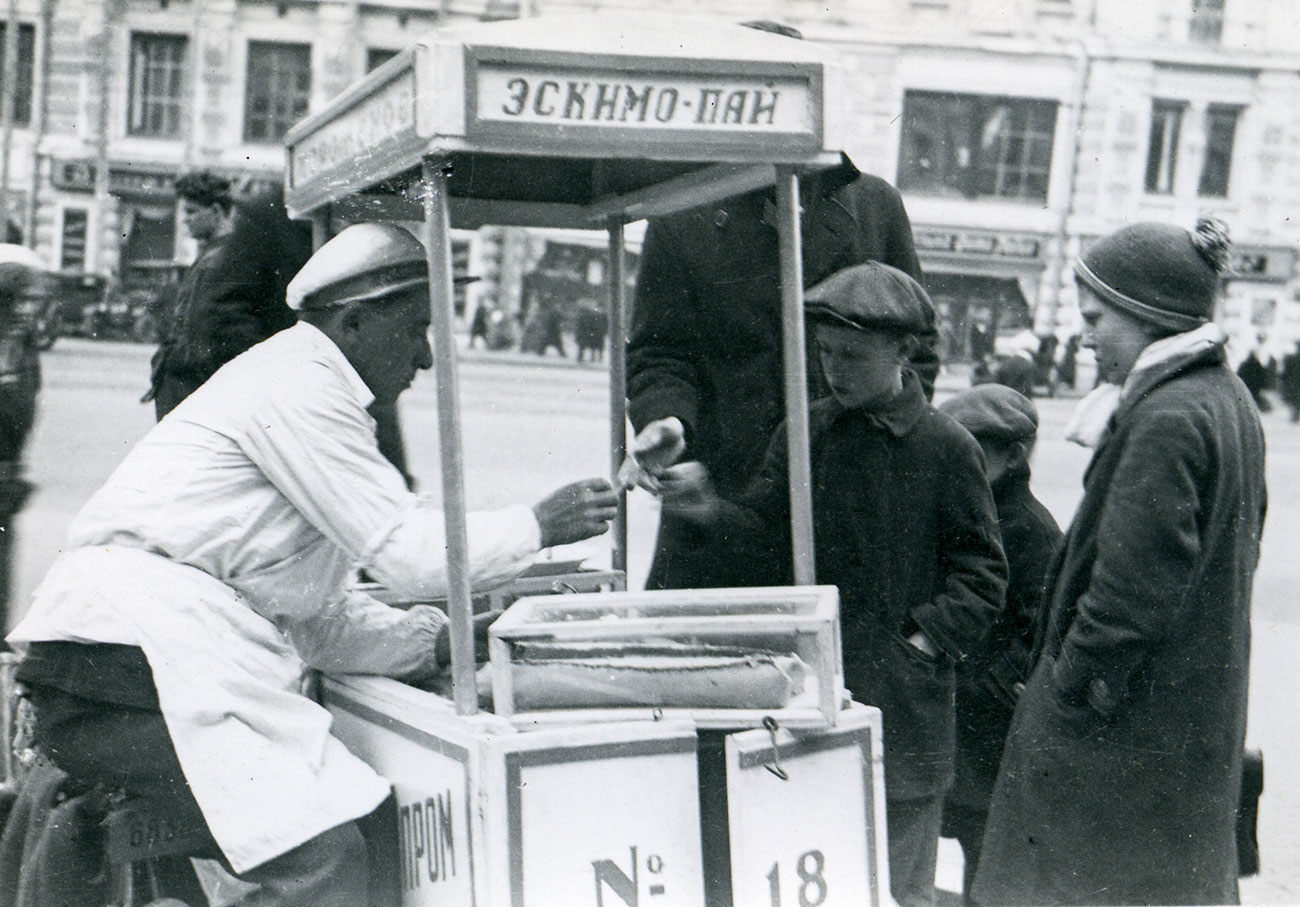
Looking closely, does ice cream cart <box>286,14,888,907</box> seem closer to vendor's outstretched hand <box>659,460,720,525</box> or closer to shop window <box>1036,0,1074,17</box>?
vendor's outstretched hand <box>659,460,720,525</box>

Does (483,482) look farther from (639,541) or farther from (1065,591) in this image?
(1065,591)

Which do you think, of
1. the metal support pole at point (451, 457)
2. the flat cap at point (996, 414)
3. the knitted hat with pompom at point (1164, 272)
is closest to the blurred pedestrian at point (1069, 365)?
the flat cap at point (996, 414)

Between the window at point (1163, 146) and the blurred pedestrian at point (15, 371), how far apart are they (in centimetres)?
1834

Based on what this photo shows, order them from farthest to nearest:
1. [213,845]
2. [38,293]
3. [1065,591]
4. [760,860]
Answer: [38,293]
[1065,591]
[213,845]
[760,860]

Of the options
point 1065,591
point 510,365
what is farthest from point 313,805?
point 510,365

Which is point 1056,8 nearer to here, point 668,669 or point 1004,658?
point 1004,658

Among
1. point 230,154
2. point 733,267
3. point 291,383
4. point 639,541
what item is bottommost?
point 639,541

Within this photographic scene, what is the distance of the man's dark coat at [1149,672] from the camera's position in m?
2.31

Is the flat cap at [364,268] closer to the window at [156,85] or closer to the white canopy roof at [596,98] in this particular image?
the white canopy roof at [596,98]

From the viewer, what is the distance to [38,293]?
12.0ft

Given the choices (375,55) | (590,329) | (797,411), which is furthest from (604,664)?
(590,329)

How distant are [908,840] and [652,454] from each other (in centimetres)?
93

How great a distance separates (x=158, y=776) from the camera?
2.15 metres

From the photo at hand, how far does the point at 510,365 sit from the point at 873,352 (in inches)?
716
